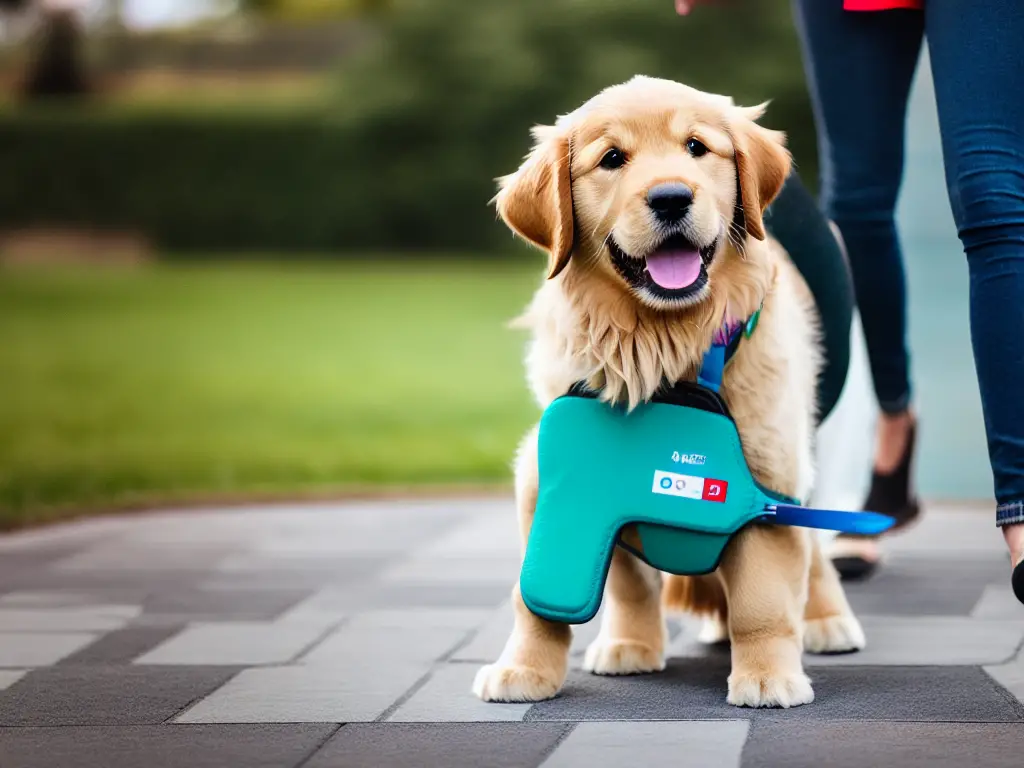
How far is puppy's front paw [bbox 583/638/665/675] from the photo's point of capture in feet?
8.68

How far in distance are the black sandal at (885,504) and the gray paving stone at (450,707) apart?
1.39m

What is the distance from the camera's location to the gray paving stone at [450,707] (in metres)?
2.31

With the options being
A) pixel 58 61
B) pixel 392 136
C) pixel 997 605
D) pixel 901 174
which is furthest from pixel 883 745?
pixel 58 61

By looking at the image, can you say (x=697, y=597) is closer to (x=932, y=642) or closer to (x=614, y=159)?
(x=932, y=642)

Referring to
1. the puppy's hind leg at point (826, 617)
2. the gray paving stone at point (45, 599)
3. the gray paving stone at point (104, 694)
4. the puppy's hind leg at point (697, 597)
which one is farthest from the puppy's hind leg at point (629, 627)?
the gray paving stone at point (45, 599)

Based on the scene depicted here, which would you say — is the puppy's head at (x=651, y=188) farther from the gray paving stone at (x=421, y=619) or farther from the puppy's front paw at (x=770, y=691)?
the gray paving stone at (x=421, y=619)

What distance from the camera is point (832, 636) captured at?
9.25 feet

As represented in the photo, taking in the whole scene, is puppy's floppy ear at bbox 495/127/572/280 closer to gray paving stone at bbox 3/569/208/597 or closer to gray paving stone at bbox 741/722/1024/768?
gray paving stone at bbox 741/722/1024/768

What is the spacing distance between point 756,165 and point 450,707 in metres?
1.04

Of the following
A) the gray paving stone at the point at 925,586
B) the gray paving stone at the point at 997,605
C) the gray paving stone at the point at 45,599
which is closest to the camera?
the gray paving stone at the point at 997,605

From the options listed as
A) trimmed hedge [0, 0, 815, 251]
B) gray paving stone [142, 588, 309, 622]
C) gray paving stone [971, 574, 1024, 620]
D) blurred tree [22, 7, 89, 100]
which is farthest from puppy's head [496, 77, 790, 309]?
blurred tree [22, 7, 89, 100]

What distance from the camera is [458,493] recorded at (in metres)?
5.55

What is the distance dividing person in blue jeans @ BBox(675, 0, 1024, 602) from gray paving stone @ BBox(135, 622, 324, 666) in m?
1.37

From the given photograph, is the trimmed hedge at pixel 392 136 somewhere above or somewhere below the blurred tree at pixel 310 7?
below
